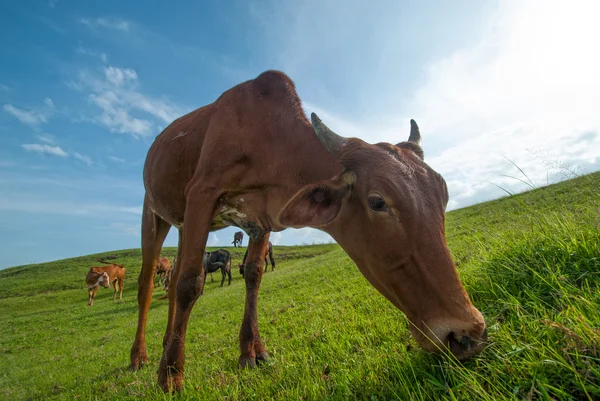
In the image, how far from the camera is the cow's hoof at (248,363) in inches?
156

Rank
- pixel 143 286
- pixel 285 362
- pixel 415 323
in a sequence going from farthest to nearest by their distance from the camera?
Result: pixel 143 286 → pixel 285 362 → pixel 415 323

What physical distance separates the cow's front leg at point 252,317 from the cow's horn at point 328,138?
2252 mm

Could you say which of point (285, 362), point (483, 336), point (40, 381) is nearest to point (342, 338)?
point (285, 362)

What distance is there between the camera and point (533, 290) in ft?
9.67

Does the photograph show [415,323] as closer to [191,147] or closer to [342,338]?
[342,338]

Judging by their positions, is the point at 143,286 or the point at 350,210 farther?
the point at 143,286

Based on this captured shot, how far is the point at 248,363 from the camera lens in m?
4.04

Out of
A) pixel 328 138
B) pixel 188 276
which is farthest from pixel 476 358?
pixel 188 276

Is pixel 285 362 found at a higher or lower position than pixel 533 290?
lower

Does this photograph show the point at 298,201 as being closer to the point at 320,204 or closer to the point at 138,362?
the point at 320,204

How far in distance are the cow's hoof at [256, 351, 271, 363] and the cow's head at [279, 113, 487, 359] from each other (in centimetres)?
189

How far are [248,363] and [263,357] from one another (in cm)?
23

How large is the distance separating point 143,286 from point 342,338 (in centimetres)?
479

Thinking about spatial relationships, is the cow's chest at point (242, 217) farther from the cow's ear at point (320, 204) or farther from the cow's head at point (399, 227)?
the cow's ear at point (320, 204)
